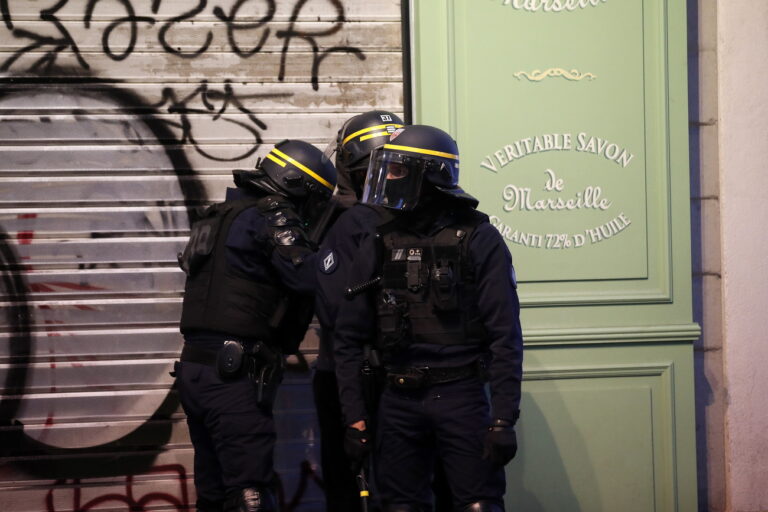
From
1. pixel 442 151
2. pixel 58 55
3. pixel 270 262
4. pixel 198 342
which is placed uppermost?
pixel 58 55

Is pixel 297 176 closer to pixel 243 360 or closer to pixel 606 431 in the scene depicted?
pixel 243 360

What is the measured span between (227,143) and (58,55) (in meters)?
1.10

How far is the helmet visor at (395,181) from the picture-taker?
3.61m

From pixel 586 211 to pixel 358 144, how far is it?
1.36 m

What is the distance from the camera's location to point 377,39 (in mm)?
5102

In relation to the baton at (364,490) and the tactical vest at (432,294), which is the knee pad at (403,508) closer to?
the baton at (364,490)

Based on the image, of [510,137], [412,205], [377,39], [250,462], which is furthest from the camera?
[377,39]

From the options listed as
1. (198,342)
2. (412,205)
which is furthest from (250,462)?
(412,205)

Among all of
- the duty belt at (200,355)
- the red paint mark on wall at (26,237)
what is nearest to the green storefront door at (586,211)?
the duty belt at (200,355)

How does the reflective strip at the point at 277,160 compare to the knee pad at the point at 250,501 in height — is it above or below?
above

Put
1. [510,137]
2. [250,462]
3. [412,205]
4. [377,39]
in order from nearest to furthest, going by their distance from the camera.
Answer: [412,205] → [250,462] → [510,137] → [377,39]

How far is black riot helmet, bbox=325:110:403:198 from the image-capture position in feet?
14.5

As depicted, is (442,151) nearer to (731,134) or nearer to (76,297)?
(731,134)

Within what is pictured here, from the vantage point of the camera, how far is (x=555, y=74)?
15.8ft
